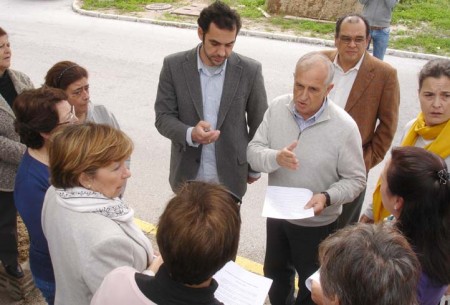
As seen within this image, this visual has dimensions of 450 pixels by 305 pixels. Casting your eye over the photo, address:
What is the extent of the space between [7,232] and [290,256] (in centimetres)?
206

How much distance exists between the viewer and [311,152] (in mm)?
2795

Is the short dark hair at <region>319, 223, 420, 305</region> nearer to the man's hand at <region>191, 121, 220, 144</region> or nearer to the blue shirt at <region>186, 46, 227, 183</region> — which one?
the man's hand at <region>191, 121, 220, 144</region>

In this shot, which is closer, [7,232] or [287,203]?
[287,203]

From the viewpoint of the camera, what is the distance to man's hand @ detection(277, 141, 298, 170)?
2.64 metres

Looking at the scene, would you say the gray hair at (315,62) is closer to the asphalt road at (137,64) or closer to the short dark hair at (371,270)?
the short dark hair at (371,270)

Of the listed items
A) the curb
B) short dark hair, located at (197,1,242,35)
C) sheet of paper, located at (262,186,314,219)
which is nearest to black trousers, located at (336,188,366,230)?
sheet of paper, located at (262,186,314,219)

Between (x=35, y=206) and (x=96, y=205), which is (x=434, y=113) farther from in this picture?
(x=35, y=206)

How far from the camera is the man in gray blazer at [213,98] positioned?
3.11 metres

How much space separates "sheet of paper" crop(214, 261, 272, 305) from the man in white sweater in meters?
0.64

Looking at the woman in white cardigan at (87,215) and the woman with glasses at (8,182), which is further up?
the woman in white cardigan at (87,215)

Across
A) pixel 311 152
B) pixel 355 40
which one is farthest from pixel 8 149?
pixel 355 40

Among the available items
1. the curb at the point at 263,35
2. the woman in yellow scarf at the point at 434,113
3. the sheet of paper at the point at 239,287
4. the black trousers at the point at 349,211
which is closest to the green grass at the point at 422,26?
the curb at the point at 263,35

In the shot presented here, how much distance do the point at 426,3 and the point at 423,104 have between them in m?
9.98

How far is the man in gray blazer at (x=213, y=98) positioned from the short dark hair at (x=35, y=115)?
2.56ft
